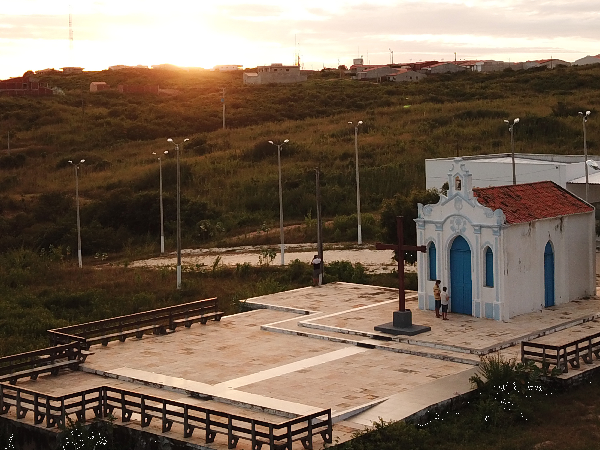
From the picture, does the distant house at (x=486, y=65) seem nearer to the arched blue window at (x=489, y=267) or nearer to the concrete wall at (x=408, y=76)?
the concrete wall at (x=408, y=76)

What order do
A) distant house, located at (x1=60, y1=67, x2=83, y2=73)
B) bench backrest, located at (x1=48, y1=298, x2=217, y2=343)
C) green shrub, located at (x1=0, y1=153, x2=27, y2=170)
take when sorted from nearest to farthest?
bench backrest, located at (x1=48, y1=298, x2=217, y2=343) → green shrub, located at (x1=0, y1=153, x2=27, y2=170) → distant house, located at (x1=60, y1=67, x2=83, y2=73)

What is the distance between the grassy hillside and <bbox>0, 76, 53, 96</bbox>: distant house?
288cm

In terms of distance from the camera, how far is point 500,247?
2356cm

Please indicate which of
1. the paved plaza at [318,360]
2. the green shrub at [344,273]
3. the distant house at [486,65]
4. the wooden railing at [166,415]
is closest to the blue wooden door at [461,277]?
the paved plaza at [318,360]

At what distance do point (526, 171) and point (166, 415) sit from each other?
28943mm

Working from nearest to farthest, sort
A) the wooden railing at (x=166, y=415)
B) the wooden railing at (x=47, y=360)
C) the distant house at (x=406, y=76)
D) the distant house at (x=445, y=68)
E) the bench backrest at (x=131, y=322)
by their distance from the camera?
A: the wooden railing at (x=166, y=415), the wooden railing at (x=47, y=360), the bench backrest at (x=131, y=322), the distant house at (x=406, y=76), the distant house at (x=445, y=68)

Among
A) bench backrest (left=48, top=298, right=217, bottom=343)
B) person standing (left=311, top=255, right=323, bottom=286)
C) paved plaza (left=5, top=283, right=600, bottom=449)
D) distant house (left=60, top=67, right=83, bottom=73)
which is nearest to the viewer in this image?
paved plaza (left=5, top=283, right=600, bottom=449)

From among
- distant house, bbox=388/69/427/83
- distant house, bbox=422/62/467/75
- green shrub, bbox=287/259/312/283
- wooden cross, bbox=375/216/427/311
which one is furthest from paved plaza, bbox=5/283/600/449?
distant house, bbox=422/62/467/75

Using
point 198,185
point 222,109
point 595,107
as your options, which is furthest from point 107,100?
point 595,107

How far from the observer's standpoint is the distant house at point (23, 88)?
10075 centimetres

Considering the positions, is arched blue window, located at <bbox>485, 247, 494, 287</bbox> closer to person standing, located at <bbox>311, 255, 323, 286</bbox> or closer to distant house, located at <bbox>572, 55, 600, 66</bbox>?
person standing, located at <bbox>311, 255, 323, 286</bbox>

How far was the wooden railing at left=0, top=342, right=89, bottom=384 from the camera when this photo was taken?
20.8 meters

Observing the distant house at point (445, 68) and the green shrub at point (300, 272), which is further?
the distant house at point (445, 68)

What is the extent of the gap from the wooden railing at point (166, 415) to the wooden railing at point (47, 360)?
1.55 meters
